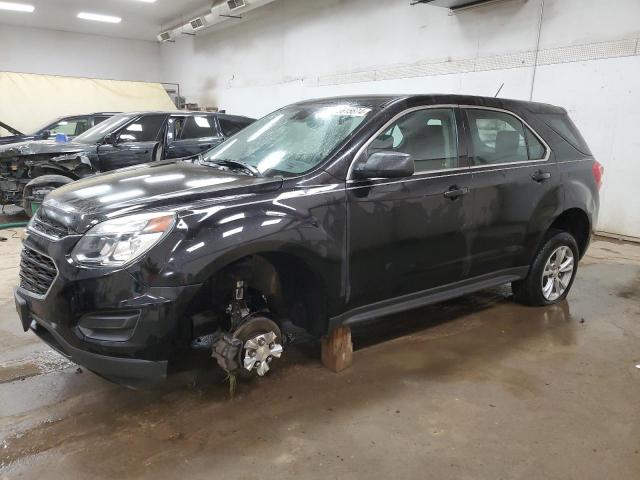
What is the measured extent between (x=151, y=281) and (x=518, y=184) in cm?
251

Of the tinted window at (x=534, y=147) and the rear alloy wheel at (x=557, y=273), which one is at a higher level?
the tinted window at (x=534, y=147)

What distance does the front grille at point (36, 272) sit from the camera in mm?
2205

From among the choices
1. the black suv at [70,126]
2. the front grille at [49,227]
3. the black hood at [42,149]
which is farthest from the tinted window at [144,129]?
the front grille at [49,227]

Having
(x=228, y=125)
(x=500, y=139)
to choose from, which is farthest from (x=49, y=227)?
(x=228, y=125)

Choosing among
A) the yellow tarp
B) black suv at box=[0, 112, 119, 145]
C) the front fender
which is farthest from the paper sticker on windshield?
the yellow tarp

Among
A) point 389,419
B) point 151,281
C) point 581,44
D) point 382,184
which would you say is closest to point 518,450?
point 389,419

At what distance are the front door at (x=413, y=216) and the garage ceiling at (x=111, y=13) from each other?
37.5 feet

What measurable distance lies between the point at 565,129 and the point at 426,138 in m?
1.51

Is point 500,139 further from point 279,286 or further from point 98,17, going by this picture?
point 98,17

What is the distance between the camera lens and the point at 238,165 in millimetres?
2836

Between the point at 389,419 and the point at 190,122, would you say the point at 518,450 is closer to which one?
the point at 389,419

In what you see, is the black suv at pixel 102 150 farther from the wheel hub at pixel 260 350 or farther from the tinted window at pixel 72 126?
the wheel hub at pixel 260 350

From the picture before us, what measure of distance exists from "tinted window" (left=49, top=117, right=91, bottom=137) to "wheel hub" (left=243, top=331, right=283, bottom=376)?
26.6ft

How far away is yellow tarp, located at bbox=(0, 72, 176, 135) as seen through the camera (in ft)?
40.3
